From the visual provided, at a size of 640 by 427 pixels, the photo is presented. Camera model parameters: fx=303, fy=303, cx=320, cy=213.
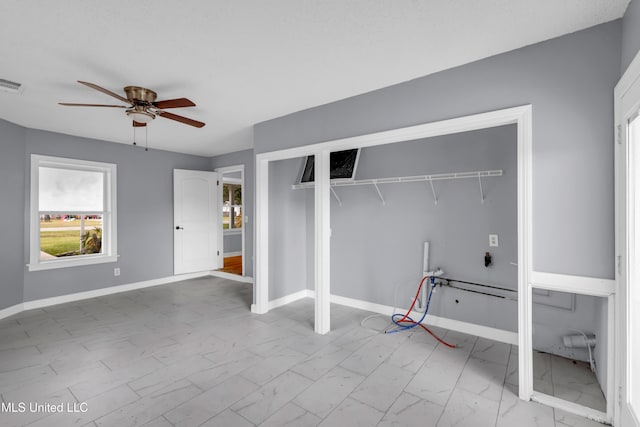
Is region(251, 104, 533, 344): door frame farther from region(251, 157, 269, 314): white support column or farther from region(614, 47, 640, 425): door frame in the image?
region(614, 47, 640, 425): door frame

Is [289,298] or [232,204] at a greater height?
[232,204]

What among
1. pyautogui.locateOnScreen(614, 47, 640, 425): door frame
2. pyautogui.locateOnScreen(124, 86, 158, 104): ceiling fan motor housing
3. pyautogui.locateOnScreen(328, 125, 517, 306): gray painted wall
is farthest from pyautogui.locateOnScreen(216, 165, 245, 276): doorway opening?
pyautogui.locateOnScreen(614, 47, 640, 425): door frame

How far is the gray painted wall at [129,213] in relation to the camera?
14.1ft

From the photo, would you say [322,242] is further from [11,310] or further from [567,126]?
[11,310]

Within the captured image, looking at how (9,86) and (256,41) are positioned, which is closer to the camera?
(256,41)

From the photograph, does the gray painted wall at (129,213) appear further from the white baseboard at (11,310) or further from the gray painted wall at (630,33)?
the gray painted wall at (630,33)

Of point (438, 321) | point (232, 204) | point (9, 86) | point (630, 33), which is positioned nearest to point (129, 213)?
point (9, 86)

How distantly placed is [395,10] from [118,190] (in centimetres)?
510

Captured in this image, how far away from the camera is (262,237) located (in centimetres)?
393

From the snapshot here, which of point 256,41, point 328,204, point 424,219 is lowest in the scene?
point 424,219

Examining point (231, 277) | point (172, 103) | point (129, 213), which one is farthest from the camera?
point (231, 277)

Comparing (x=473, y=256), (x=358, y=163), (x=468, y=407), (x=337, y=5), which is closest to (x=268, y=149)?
(x=358, y=163)

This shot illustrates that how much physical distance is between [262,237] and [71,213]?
314cm

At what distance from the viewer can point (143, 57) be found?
2.28 meters
